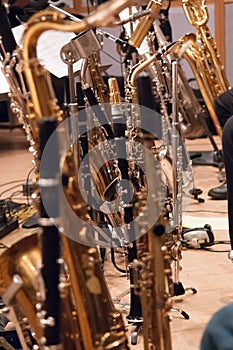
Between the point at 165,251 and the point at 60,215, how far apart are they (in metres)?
0.31

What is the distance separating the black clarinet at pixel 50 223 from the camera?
1.12 meters

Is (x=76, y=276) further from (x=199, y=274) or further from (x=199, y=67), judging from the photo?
(x=199, y=67)

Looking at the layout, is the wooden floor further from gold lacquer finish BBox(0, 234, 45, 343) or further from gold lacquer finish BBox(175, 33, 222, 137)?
Answer: gold lacquer finish BBox(0, 234, 45, 343)

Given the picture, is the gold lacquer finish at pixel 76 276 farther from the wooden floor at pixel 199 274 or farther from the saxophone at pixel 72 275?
the wooden floor at pixel 199 274

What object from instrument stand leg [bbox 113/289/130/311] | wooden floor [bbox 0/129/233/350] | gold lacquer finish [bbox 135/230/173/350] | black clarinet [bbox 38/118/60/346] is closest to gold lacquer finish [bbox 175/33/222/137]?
wooden floor [bbox 0/129/233/350]

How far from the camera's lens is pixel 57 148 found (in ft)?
3.80

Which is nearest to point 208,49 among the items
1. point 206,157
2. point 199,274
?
point 206,157

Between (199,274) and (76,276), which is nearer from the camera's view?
(76,276)

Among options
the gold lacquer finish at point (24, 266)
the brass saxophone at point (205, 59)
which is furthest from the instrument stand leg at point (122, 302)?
the brass saxophone at point (205, 59)

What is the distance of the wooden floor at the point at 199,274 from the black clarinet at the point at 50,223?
3.73 ft

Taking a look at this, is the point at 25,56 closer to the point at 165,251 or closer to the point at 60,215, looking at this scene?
the point at 60,215

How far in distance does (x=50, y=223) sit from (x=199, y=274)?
185 centimetres

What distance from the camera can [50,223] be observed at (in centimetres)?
113

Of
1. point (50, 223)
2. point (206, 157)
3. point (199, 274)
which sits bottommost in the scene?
point (206, 157)
